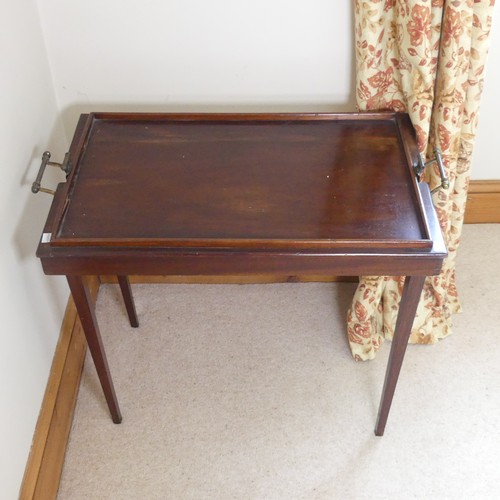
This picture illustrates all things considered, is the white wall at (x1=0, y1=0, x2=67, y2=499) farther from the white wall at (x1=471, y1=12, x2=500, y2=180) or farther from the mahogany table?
the white wall at (x1=471, y1=12, x2=500, y2=180)

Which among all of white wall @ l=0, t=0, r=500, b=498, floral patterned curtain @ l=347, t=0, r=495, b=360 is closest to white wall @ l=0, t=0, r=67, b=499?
white wall @ l=0, t=0, r=500, b=498

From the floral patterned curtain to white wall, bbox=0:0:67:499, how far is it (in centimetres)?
76

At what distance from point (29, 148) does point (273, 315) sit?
852mm

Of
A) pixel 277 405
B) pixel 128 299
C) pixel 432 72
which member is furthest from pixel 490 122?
pixel 128 299

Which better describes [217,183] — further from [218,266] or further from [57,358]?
[57,358]

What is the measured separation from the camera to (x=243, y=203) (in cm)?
141

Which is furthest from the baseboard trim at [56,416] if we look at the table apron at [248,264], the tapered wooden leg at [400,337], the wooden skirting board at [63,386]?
the tapered wooden leg at [400,337]

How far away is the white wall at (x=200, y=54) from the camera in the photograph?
1640 mm

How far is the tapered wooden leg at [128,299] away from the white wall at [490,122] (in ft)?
3.60

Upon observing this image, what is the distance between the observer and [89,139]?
1565 mm

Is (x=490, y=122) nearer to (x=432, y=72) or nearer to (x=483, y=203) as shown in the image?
(x=483, y=203)

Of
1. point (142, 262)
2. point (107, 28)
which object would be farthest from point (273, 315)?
point (107, 28)

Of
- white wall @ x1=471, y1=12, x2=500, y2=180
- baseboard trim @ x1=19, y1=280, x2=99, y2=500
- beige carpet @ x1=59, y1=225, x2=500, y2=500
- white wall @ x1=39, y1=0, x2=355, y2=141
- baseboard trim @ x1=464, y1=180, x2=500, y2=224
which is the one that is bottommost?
beige carpet @ x1=59, y1=225, x2=500, y2=500

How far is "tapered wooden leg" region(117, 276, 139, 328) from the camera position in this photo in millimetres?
1907
